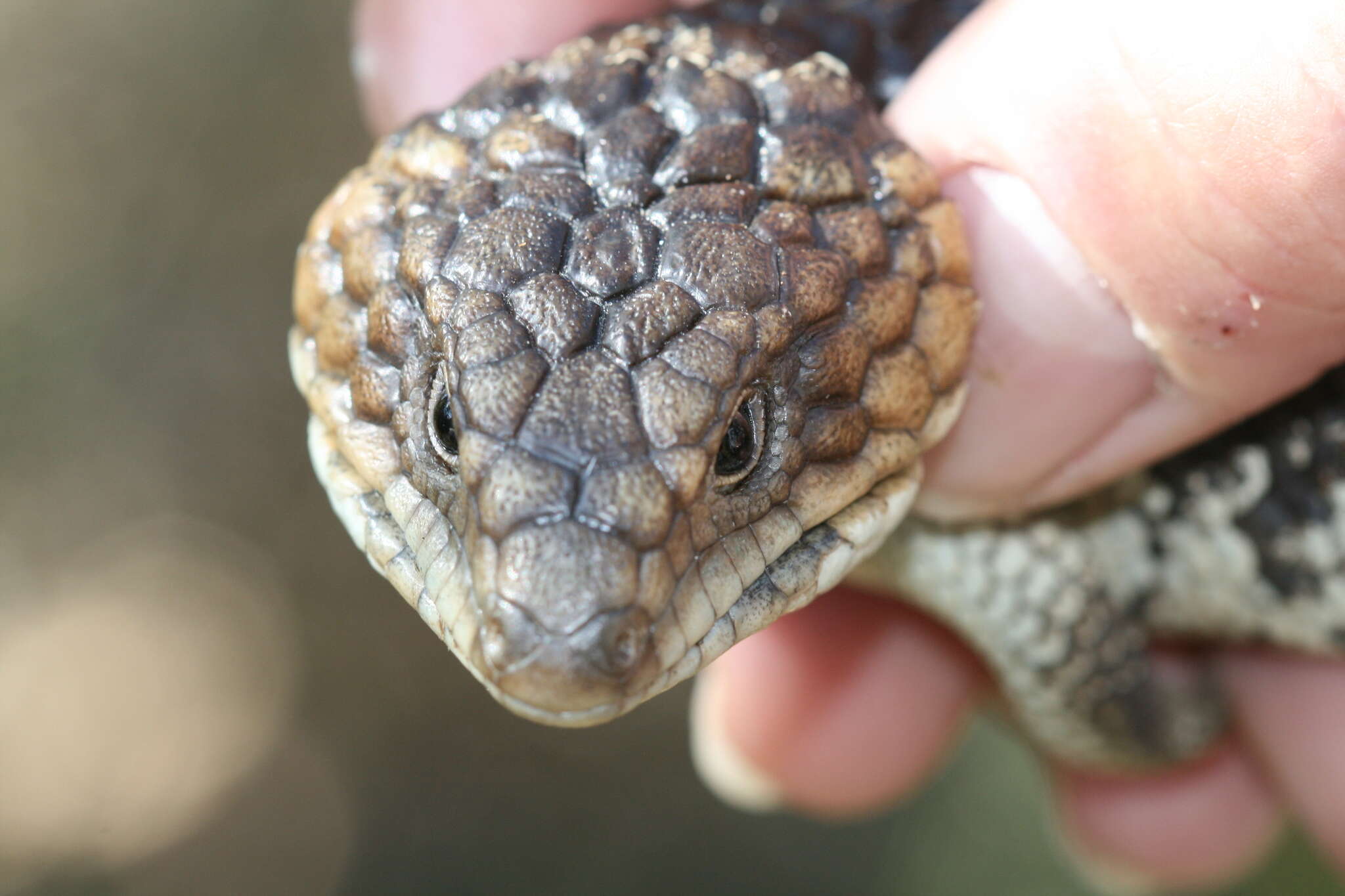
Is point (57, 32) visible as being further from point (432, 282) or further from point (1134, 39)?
point (1134, 39)

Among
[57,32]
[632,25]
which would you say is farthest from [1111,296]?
[57,32]

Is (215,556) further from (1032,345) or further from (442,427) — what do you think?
(1032,345)

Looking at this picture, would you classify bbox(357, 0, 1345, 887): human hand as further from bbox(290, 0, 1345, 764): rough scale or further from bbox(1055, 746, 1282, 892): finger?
bbox(1055, 746, 1282, 892): finger

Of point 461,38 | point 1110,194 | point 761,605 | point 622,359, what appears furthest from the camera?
point 461,38

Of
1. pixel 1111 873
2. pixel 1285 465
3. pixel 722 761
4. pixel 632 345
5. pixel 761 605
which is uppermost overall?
pixel 632 345

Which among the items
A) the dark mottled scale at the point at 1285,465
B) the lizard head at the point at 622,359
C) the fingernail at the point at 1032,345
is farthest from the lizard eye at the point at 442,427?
the dark mottled scale at the point at 1285,465

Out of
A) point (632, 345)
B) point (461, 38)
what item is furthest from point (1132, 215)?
point (461, 38)

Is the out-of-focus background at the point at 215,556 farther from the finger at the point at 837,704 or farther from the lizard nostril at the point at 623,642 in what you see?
the lizard nostril at the point at 623,642
